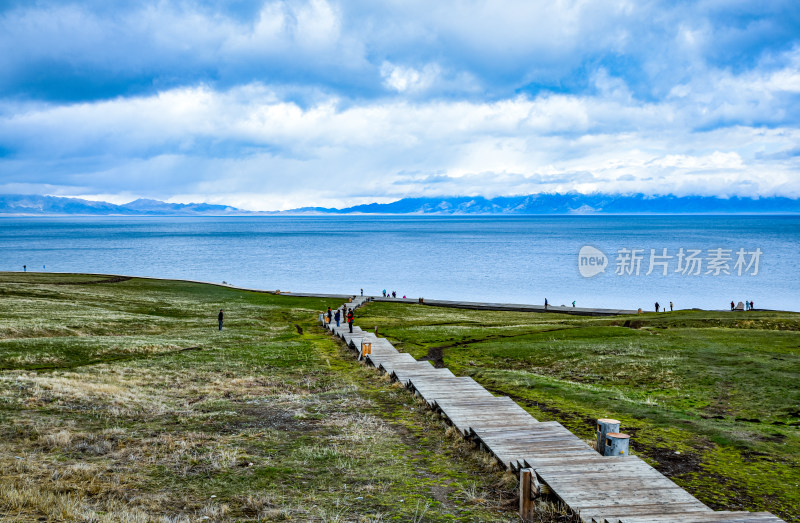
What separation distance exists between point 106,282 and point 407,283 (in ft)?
220

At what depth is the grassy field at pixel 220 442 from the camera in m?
12.4

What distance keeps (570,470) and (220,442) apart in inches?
387

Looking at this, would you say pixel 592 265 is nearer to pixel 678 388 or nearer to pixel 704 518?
pixel 678 388

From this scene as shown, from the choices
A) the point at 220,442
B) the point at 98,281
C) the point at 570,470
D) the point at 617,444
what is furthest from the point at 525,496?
the point at 98,281

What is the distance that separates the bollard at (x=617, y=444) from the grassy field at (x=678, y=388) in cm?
195

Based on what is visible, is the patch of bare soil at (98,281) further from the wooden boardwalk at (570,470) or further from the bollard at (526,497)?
the bollard at (526,497)

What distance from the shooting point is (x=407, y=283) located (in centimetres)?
13512

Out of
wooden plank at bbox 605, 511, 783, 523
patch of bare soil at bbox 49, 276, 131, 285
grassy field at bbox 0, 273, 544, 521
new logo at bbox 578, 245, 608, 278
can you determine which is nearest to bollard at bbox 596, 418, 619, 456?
grassy field at bbox 0, 273, 544, 521

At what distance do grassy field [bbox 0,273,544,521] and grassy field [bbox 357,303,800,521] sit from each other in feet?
19.4

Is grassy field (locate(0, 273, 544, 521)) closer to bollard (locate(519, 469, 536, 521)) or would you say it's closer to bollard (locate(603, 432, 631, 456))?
bollard (locate(519, 469, 536, 521))

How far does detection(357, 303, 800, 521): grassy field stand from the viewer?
15828mm

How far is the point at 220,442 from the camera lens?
55.2 ft

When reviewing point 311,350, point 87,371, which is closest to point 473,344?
point 311,350

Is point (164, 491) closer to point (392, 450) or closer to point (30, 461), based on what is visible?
point (30, 461)
